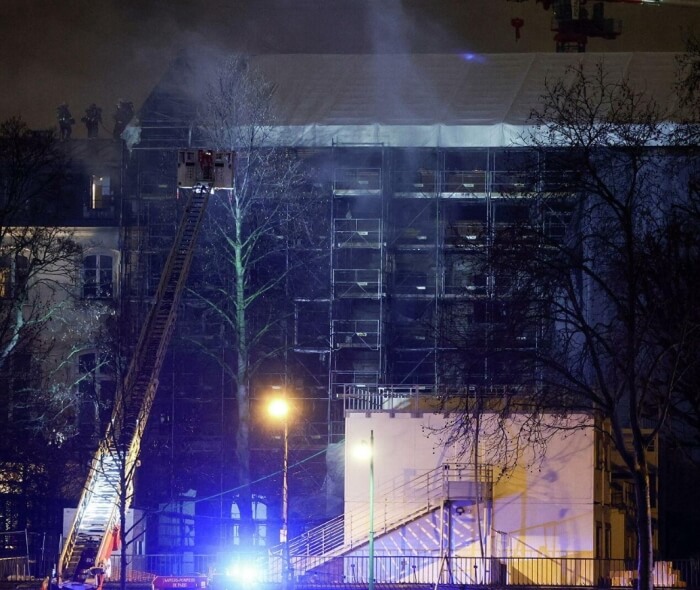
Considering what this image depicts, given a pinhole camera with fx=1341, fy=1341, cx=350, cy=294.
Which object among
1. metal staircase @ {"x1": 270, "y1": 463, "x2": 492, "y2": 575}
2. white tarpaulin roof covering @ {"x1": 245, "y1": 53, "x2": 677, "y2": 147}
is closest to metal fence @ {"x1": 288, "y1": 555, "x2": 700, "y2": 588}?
metal staircase @ {"x1": 270, "y1": 463, "x2": 492, "y2": 575}

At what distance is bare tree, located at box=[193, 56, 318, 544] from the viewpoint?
44.7 m

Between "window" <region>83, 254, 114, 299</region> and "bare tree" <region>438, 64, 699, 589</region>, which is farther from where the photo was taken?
"window" <region>83, 254, 114, 299</region>

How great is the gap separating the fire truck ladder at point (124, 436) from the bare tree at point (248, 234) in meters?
7.37

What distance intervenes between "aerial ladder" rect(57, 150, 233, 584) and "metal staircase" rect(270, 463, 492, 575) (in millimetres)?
6919

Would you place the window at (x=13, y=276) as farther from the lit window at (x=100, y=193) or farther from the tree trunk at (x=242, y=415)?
the tree trunk at (x=242, y=415)

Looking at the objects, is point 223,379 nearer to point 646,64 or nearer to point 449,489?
point 449,489

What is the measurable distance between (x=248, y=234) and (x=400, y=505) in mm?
12544

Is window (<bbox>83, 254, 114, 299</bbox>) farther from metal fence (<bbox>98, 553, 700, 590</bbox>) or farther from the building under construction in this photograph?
metal fence (<bbox>98, 553, 700, 590</bbox>)

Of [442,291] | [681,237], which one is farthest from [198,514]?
[681,237]

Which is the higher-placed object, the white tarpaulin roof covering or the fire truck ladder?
the white tarpaulin roof covering

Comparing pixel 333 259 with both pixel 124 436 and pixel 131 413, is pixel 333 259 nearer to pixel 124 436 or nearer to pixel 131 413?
Answer: pixel 131 413

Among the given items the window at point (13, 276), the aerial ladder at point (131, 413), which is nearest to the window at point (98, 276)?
the window at point (13, 276)

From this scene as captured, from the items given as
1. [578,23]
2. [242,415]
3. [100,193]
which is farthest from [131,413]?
[578,23]

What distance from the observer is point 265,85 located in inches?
1820
